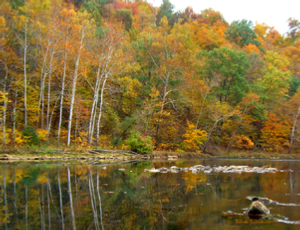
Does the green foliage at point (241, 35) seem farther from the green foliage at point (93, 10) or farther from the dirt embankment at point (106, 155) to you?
the dirt embankment at point (106, 155)

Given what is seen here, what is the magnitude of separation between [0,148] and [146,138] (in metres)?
12.6

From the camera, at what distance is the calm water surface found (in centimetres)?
612

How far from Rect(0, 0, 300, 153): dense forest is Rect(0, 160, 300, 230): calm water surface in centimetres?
1350

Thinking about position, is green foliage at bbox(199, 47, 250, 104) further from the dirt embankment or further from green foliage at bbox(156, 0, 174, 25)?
green foliage at bbox(156, 0, 174, 25)

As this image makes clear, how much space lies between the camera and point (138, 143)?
26453mm

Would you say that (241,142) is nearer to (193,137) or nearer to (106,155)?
(193,137)

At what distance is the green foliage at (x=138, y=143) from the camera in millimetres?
26312

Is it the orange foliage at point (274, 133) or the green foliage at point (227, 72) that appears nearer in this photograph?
the orange foliage at point (274, 133)

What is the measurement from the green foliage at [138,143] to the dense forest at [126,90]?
100 millimetres

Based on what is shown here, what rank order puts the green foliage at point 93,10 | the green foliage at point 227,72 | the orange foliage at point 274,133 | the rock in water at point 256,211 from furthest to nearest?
the green foliage at point 93,10 < the green foliage at point 227,72 < the orange foliage at point 274,133 < the rock in water at point 256,211

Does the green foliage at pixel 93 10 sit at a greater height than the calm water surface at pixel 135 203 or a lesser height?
greater

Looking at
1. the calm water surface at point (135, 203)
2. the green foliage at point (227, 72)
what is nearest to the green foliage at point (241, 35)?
the green foliage at point (227, 72)

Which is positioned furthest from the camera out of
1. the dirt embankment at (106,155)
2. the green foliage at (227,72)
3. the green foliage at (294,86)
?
the green foliage at (294,86)

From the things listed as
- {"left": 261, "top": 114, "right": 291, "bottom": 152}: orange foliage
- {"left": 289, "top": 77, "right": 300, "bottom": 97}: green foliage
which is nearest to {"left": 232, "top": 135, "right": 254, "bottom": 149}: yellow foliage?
{"left": 261, "top": 114, "right": 291, "bottom": 152}: orange foliage
